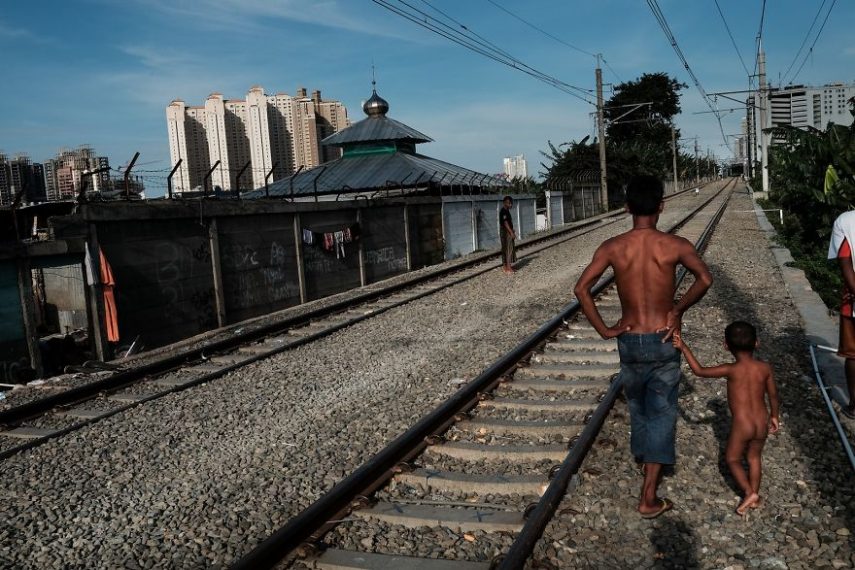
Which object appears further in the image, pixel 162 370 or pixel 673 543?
pixel 162 370

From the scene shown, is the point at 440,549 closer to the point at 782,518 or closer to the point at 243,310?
the point at 782,518

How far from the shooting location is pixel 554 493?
4566 millimetres

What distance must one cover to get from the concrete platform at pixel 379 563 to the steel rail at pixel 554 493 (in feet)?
0.63

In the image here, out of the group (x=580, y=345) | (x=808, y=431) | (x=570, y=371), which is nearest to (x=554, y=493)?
(x=808, y=431)

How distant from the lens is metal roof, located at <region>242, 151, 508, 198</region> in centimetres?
3275

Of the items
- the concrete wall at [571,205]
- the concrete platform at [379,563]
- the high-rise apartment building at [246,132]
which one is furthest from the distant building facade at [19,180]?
the high-rise apartment building at [246,132]

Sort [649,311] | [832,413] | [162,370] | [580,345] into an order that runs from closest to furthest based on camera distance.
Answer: [649,311]
[832,413]
[580,345]
[162,370]

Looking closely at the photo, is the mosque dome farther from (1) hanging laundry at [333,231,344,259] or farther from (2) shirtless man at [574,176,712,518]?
(2) shirtless man at [574,176,712,518]

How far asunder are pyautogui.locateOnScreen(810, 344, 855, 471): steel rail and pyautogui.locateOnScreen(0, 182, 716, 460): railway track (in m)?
6.49

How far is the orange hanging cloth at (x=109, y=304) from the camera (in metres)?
11.1

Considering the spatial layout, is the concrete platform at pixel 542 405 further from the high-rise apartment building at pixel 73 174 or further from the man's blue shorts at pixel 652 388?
the high-rise apartment building at pixel 73 174

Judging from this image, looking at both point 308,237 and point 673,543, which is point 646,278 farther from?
point 308,237

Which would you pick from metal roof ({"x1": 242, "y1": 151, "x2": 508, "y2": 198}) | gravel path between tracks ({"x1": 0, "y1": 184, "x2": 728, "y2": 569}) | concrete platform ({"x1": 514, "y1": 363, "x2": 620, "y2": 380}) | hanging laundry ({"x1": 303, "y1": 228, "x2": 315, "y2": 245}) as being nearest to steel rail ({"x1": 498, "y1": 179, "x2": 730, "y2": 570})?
concrete platform ({"x1": 514, "y1": 363, "x2": 620, "y2": 380})

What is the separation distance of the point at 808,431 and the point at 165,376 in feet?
23.6
